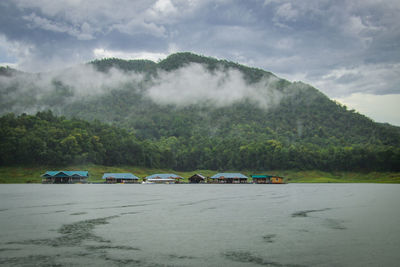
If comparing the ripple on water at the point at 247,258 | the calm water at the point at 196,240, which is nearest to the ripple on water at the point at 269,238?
the calm water at the point at 196,240

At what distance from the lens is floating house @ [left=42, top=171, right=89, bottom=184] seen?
186m

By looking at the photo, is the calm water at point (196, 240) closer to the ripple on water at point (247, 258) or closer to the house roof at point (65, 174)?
the ripple on water at point (247, 258)

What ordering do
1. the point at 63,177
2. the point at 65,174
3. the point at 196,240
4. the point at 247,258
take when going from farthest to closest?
the point at 63,177
the point at 65,174
the point at 196,240
the point at 247,258

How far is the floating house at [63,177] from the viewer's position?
186 metres

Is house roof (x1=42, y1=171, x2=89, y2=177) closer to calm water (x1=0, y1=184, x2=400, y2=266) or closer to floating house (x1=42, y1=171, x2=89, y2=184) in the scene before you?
floating house (x1=42, y1=171, x2=89, y2=184)

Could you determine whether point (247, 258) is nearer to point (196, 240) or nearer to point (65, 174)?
point (196, 240)

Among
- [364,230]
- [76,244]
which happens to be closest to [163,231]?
[76,244]

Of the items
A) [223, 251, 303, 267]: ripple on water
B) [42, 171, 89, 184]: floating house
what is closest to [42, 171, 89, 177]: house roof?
[42, 171, 89, 184]: floating house

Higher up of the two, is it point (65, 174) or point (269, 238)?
point (65, 174)

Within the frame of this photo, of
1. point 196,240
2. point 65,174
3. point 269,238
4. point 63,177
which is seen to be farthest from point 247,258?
point 63,177

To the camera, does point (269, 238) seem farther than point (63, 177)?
No

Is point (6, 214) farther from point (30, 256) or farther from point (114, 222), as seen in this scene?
point (30, 256)

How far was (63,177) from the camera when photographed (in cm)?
19038

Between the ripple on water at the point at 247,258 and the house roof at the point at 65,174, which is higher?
the house roof at the point at 65,174
